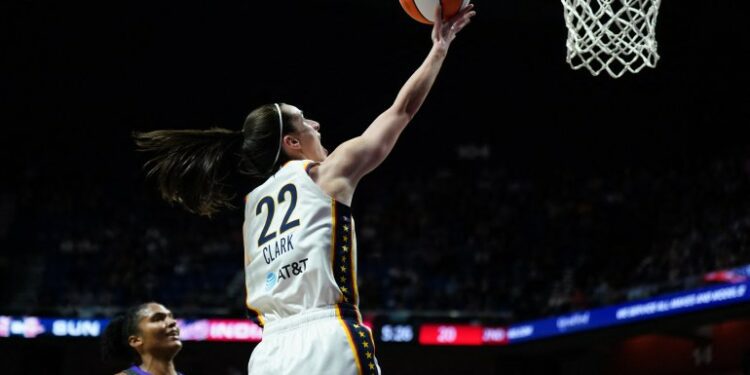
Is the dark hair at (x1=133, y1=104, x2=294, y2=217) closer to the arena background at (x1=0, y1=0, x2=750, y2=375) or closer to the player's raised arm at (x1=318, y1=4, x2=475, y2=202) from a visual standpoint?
the player's raised arm at (x1=318, y1=4, x2=475, y2=202)

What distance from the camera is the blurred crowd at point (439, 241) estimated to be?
466 inches

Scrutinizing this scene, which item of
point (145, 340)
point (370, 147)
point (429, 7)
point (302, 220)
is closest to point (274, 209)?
point (302, 220)

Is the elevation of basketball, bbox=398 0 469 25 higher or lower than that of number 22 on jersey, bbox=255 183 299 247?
higher

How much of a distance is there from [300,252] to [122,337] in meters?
1.68

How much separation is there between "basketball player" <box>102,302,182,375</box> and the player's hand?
1816 millimetres

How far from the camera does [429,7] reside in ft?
11.0

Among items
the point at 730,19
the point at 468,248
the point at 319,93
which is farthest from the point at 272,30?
the point at 730,19

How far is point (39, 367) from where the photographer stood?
12.9m

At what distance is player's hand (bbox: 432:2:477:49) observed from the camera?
3027 mm

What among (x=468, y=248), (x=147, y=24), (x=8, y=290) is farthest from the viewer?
(x=147, y=24)

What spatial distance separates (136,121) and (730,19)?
8.52 m

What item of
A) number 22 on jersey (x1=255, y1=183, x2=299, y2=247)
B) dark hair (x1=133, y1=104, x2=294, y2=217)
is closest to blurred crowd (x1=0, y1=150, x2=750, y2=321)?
dark hair (x1=133, y1=104, x2=294, y2=217)

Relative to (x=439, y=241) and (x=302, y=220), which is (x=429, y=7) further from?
(x=439, y=241)

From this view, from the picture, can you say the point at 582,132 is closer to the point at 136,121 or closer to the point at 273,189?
the point at 136,121
